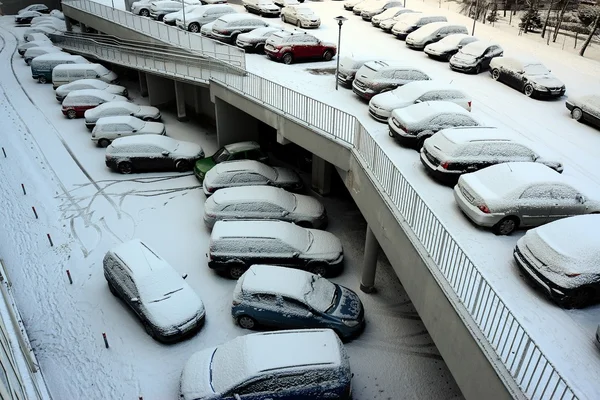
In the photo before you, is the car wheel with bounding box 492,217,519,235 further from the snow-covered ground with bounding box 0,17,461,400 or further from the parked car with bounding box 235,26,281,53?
the parked car with bounding box 235,26,281,53

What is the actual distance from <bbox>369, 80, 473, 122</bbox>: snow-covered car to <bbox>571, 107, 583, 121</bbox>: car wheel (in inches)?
161

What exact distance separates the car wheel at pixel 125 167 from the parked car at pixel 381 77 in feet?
31.7

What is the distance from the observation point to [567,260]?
26.1 ft

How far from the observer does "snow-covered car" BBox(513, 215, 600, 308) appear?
7840 mm

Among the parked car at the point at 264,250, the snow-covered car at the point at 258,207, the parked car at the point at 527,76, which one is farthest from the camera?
the parked car at the point at 527,76

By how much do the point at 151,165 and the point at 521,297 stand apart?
16.0 metres

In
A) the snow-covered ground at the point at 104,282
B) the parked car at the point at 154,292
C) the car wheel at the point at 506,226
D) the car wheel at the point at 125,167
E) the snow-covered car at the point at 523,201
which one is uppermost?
the snow-covered car at the point at 523,201

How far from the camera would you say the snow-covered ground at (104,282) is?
38.4 feet

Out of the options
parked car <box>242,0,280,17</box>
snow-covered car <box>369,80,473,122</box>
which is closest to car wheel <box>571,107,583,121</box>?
snow-covered car <box>369,80,473,122</box>

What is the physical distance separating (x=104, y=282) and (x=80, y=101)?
1468 centimetres

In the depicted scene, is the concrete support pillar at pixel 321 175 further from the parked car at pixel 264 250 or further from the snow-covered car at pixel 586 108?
the snow-covered car at pixel 586 108

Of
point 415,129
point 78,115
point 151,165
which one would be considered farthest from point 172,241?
point 78,115

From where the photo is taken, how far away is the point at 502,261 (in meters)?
9.33

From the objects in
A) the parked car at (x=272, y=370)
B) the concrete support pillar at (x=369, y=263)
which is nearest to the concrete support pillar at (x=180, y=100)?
the concrete support pillar at (x=369, y=263)
